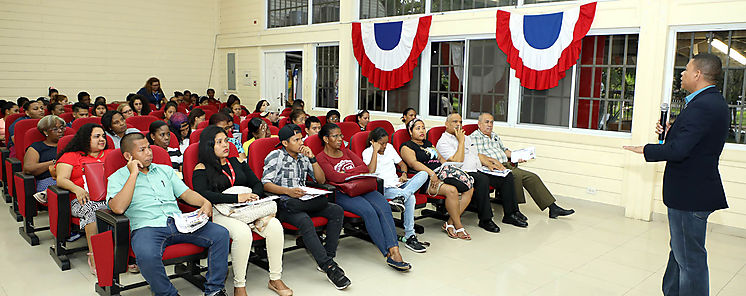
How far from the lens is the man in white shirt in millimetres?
4992

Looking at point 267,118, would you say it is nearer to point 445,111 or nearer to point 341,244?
point 445,111

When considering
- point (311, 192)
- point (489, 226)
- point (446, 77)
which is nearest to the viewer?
point (311, 192)

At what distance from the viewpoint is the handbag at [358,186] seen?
12.9 feet

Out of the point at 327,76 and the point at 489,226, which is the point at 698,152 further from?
the point at 327,76

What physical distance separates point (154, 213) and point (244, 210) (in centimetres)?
53

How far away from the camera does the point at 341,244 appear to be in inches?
176

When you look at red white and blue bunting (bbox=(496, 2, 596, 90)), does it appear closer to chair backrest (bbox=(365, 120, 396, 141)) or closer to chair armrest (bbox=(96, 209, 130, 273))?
chair backrest (bbox=(365, 120, 396, 141))

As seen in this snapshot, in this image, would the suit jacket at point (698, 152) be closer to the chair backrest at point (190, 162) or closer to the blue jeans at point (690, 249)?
the blue jeans at point (690, 249)

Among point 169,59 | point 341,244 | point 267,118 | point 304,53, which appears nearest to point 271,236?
point 341,244

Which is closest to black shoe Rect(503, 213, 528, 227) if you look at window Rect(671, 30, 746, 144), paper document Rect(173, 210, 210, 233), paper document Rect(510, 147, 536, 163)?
paper document Rect(510, 147, 536, 163)

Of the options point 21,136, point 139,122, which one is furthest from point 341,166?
point 21,136

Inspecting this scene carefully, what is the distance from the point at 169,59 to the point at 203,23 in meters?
1.08

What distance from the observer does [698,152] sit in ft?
8.86

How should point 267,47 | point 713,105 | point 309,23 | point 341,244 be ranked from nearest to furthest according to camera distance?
point 713,105 < point 341,244 < point 309,23 < point 267,47
